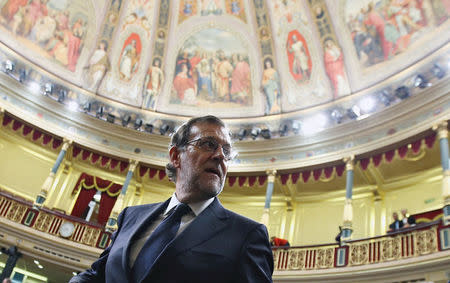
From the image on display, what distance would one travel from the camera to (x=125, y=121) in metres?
17.0

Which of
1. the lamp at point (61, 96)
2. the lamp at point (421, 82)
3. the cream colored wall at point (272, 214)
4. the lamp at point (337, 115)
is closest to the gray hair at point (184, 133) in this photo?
the lamp at point (421, 82)

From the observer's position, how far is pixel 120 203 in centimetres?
1527

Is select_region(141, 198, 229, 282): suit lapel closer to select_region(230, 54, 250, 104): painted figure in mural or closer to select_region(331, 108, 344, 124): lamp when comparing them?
select_region(331, 108, 344, 124): lamp

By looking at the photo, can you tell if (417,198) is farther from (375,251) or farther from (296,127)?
(296,127)

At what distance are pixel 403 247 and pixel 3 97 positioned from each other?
1432cm

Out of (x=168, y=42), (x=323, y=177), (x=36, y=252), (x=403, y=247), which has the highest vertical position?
(x=168, y=42)

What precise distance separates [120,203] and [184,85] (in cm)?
641

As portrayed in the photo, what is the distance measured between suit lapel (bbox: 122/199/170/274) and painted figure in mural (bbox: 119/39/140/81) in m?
17.3

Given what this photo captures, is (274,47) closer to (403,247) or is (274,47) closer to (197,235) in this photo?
(403,247)

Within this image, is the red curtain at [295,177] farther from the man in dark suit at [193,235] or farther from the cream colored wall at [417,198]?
the man in dark suit at [193,235]

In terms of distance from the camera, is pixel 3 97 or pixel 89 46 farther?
pixel 89 46

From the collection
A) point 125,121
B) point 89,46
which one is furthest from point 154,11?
point 125,121

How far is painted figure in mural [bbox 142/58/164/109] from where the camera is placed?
18.5 metres

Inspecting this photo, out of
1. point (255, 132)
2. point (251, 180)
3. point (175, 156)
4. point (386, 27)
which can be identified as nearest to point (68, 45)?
point (255, 132)
